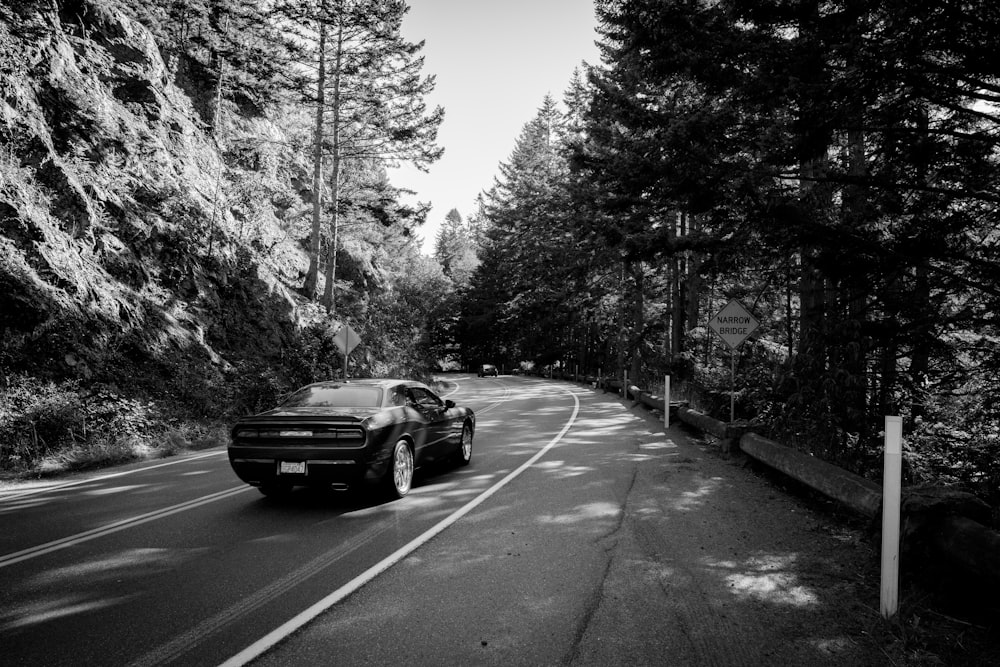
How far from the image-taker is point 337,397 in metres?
7.65

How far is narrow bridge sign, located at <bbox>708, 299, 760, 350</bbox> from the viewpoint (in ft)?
44.8

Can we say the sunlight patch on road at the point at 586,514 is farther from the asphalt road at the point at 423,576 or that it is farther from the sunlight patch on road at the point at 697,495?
the sunlight patch on road at the point at 697,495

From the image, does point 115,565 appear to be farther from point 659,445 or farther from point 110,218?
point 110,218

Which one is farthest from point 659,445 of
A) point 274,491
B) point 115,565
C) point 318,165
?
point 318,165

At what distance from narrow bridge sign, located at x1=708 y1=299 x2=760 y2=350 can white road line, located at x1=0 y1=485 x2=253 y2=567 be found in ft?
35.7

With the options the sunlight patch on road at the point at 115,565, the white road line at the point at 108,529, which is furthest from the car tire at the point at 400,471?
the sunlight patch on road at the point at 115,565

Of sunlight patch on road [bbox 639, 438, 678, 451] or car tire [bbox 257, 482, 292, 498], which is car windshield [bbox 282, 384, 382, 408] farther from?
sunlight patch on road [bbox 639, 438, 678, 451]

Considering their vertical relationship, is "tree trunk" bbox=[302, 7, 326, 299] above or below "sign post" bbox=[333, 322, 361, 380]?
above

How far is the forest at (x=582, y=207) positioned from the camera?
23.8 ft

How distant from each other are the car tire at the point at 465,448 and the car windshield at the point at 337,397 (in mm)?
2179

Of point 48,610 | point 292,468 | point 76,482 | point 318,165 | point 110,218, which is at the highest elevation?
point 318,165

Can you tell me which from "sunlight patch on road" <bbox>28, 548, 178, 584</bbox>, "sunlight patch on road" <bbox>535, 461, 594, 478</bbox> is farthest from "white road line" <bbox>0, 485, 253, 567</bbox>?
"sunlight patch on road" <bbox>535, 461, 594, 478</bbox>

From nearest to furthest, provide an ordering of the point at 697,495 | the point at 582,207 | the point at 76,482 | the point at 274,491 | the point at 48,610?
1. the point at 48,610
2. the point at 274,491
3. the point at 697,495
4. the point at 76,482
5. the point at 582,207

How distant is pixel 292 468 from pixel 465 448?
3.57 metres
